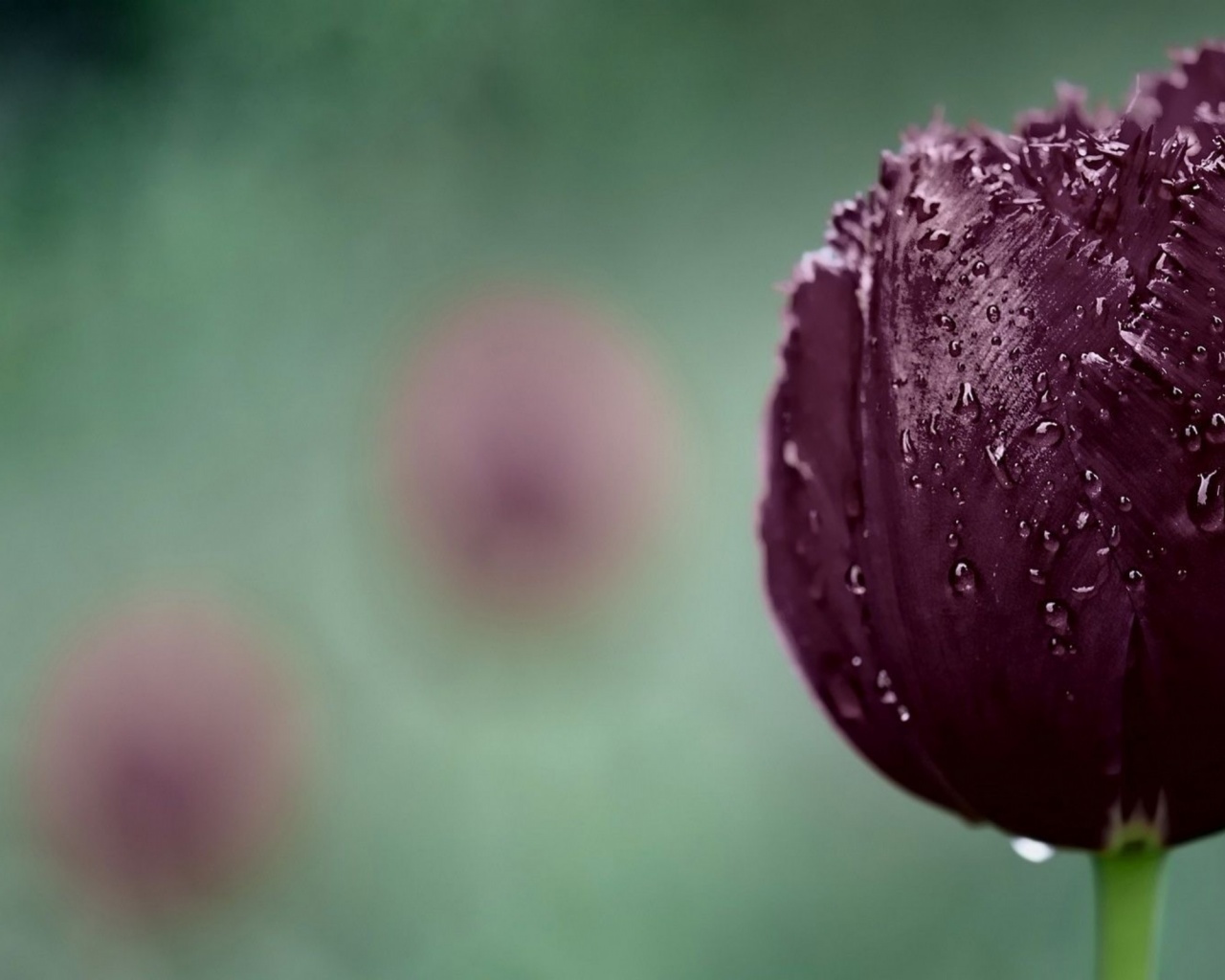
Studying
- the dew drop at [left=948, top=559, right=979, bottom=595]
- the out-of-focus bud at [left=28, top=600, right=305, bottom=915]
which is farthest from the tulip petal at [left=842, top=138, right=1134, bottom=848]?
the out-of-focus bud at [left=28, top=600, right=305, bottom=915]

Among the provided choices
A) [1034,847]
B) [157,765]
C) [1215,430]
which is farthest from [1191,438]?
[157,765]

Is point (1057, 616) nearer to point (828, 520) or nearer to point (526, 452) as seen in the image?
point (828, 520)

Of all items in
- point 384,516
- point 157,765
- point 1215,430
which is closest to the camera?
point 1215,430

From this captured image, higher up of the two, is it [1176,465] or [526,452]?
[526,452]

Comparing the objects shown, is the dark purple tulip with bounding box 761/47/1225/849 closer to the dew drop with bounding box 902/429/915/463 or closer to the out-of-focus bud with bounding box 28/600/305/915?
the dew drop with bounding box 902/429/915/463

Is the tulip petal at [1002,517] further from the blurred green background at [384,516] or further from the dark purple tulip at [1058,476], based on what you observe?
the blurred green background at [384,516]

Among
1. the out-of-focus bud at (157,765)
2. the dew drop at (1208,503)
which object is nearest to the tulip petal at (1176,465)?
the dew drop at (1208,503)

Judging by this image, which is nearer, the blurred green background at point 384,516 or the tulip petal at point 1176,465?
the tulip petal at point 1176,465
